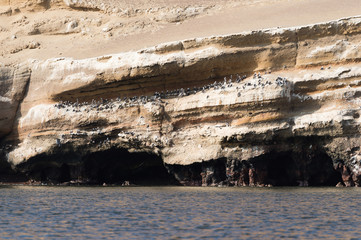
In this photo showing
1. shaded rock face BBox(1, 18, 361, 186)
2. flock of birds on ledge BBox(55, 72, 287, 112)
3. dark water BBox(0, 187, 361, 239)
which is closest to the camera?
dark water BBox(0, 187, 361, 239)

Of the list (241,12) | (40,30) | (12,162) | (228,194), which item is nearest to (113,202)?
(228,194)

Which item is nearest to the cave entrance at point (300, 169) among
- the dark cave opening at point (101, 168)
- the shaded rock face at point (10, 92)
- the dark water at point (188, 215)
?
the dark water at point (188, 215)

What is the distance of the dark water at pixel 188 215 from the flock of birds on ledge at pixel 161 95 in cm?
476

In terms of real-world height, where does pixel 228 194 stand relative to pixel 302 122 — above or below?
below

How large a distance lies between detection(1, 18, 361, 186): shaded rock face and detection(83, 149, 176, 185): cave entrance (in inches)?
2.1

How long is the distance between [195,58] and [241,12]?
9.05 m

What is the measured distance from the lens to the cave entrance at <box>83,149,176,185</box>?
104 feet

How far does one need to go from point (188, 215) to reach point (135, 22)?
77.1 feet

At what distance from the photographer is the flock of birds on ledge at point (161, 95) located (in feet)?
90.9

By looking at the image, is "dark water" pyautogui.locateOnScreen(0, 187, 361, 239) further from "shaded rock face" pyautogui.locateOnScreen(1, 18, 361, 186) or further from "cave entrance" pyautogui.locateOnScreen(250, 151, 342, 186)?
"shaded rock face" pyautogui.locateOnScreen(1, 18, 361, 186)

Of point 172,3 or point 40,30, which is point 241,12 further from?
point 40,30

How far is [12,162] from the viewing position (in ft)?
107

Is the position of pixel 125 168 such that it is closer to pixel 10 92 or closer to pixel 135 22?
pixel 10 92

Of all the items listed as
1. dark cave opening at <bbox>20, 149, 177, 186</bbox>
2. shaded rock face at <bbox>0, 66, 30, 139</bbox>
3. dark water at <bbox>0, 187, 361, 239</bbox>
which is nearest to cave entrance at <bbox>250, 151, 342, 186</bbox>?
dark water at <bbox>0, 187, 361, 239</bbox>
